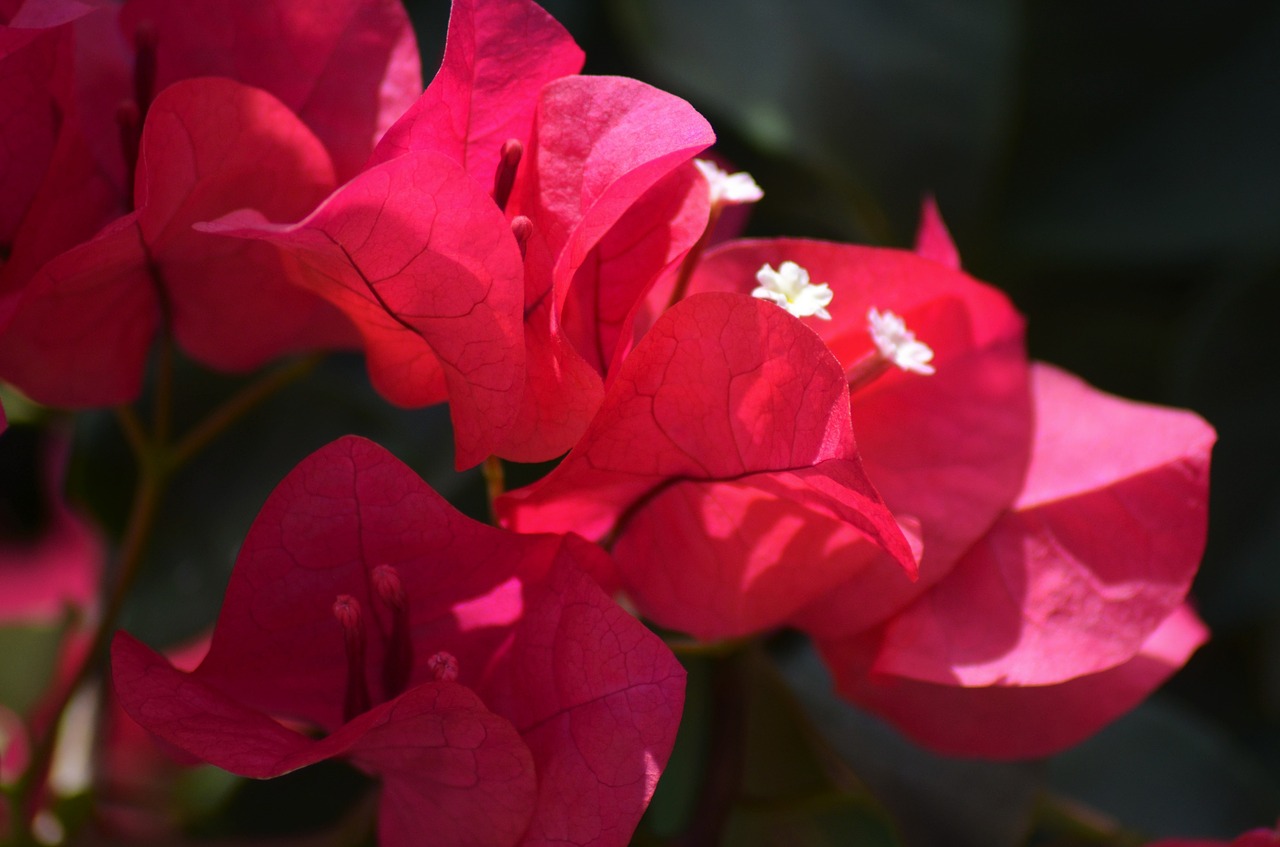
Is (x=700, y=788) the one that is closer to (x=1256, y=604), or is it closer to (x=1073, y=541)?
(x=1073, y=541)

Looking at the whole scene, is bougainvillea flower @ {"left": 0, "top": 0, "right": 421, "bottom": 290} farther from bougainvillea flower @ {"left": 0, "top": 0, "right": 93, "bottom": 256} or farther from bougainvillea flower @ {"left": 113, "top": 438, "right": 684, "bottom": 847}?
bougainvillea flower @ {"left": 113, "top": 438, "right": 684, "bottom": 847}

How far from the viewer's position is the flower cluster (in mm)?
373

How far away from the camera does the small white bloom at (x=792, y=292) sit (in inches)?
16.7

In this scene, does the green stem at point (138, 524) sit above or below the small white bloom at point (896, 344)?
below

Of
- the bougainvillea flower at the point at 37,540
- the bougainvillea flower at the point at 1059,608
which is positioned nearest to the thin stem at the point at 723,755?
the bougainvillea flower at the point at 1059,608

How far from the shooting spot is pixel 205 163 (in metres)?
0.41

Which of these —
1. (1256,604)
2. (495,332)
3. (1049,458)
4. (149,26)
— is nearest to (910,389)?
(1049,458)

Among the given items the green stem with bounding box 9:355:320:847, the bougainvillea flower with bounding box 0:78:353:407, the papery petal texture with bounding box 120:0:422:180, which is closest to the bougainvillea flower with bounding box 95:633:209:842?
the green stem with bounding box 9:355:320:847

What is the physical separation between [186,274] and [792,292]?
227 millimetres

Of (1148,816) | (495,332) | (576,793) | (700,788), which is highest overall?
(495,332)

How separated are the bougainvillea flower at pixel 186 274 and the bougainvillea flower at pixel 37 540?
0.48 metres

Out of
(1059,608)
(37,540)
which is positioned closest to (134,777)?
(37,540)

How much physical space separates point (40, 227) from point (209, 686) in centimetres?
18

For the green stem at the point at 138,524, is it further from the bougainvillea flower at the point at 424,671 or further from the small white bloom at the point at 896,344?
the small white bloom at the point at 896,344
